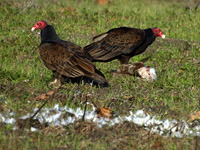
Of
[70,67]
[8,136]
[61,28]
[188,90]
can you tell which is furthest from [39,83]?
[61,28]

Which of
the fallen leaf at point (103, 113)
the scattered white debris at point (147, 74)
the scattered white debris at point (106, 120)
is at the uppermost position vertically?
the scattered white debris at point (147, 74)

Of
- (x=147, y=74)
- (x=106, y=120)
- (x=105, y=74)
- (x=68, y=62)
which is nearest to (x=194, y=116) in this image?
(x=106, y=120)

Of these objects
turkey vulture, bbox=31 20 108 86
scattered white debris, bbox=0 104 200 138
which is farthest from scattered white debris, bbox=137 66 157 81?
scattered white debris, bbox=0 104 200 138

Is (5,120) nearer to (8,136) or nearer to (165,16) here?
(8,136)

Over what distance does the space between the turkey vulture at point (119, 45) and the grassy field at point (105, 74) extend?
34 cm

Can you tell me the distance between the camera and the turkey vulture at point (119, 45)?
5.59m

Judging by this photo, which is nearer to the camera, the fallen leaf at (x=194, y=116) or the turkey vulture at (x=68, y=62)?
the fallen leaf at (x=194, y=116)

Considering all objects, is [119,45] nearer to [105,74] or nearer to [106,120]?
[105,74]

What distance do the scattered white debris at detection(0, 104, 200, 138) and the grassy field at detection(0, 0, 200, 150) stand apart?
0.08m

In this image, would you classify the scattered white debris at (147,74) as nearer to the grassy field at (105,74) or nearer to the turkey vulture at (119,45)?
the grassy field at (105,74)

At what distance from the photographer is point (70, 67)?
173 inches

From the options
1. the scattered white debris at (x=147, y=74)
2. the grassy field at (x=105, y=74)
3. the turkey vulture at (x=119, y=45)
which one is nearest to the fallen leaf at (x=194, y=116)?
the grassy field at (x=105, y=74)

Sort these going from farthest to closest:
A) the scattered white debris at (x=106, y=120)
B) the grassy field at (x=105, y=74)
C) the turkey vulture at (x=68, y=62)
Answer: the turkey vulture at (x=68, y=62), the scattered white debris at (x=106, y=120), the grassy field at (x=105, y=74)

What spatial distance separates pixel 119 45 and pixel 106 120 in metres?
2.53
